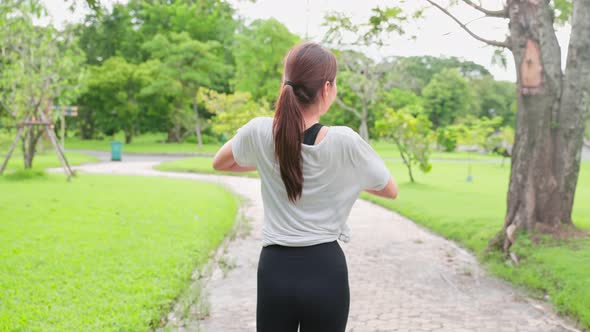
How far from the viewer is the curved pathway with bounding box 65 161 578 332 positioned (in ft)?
14.4

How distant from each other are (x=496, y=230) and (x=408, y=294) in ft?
10.6

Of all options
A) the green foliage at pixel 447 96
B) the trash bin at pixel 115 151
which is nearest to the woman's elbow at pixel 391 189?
the trash bin at pixel 115 151

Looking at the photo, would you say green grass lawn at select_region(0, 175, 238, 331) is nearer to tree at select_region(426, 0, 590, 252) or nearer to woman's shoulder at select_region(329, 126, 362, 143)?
woman's shoulder at select_region(329, 126, 362, 143)

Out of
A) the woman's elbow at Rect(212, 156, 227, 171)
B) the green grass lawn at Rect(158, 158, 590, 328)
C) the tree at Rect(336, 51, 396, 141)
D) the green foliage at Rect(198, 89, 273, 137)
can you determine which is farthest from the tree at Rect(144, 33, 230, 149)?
the woman's elbow at Rect(212, 156, 227, 171)

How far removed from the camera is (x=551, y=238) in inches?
250

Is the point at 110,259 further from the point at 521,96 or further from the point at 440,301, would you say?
the point at 521,96

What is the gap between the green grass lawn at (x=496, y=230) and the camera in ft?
16.9

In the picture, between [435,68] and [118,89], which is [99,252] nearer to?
[118,89]

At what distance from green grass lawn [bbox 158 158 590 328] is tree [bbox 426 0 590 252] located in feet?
1.38

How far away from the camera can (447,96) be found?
158 ft

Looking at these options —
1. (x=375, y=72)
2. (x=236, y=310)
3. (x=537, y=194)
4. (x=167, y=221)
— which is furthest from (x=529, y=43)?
(x=375, y=72)

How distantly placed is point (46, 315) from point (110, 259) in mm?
1840

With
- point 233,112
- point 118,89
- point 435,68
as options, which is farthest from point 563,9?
point 435,68

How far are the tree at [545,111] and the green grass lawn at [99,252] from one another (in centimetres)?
387
